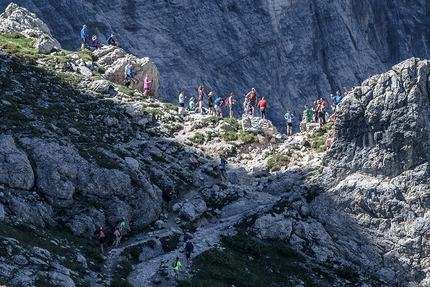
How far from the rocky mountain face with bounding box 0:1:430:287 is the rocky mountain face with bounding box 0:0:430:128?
1376 inches

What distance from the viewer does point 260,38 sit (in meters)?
91.9

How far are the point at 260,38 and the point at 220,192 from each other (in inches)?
1979

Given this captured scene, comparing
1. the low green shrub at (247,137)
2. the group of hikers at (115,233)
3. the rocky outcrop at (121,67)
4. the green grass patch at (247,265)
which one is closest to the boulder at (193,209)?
the green grass patch at (247,265)

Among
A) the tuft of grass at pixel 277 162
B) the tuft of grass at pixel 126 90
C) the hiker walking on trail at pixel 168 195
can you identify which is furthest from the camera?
the tuft of grass at pixel 126 90

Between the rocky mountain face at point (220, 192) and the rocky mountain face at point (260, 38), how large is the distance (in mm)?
34959

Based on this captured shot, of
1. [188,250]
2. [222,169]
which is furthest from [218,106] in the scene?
[188,250]

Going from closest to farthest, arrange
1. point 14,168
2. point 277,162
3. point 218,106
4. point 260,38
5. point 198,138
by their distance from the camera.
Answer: point 14,168, point 277,162, point 198,138, point 218,106, point 260,38

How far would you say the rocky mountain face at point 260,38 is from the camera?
83875mm

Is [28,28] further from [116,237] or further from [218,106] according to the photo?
[116,237]

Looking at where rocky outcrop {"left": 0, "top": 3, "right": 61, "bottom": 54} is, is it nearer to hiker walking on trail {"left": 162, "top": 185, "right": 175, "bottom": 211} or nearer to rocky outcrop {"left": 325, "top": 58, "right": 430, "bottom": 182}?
hiker walking on trail {"left": 162, "top": 185, "right": 175, "bottom": 211}

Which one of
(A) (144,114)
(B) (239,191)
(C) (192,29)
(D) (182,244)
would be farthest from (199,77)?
(D) (182,244)

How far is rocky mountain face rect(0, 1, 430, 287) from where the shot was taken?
122 ft

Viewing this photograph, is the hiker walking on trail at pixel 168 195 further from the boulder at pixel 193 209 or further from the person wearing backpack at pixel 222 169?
the person wearing backpack at pixel 222 169

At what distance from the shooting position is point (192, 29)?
89000 mm
